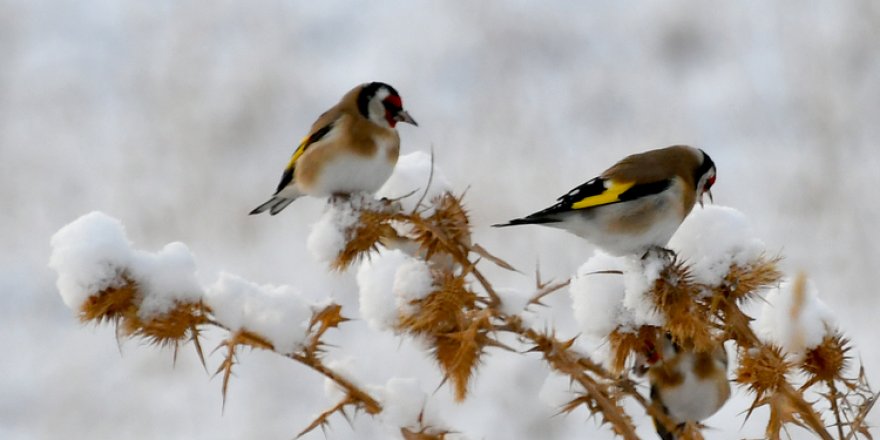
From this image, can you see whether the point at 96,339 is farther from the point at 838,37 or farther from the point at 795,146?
the point at 838,37

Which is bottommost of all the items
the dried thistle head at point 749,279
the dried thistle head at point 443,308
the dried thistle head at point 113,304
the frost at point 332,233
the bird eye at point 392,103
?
the dried thistle head at point 113,304

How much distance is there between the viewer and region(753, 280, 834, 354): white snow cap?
4.00 ft

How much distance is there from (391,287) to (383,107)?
140 centimetres

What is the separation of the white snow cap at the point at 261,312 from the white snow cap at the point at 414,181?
32 centimetres

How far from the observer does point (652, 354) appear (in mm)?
1608

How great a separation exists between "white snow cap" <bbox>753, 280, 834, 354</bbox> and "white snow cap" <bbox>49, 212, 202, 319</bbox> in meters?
0.67

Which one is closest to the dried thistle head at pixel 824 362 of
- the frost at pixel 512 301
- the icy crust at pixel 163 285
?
the frost at pixel 512 301

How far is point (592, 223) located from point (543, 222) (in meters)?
0.13

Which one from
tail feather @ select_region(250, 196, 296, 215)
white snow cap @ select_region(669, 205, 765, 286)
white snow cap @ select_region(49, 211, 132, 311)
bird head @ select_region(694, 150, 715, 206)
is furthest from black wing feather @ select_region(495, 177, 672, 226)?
white snow cap @ select_region(49, 211, 132, 311)

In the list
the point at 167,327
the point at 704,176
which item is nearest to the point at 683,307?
the point at 167,327

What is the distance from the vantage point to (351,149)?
2562 millimetres

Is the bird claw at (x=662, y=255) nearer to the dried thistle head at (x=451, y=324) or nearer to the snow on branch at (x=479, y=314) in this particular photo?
the snow on branch at (x=479, y=314)

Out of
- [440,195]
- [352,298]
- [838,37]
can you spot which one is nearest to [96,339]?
[352,298]

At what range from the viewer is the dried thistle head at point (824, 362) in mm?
1341
